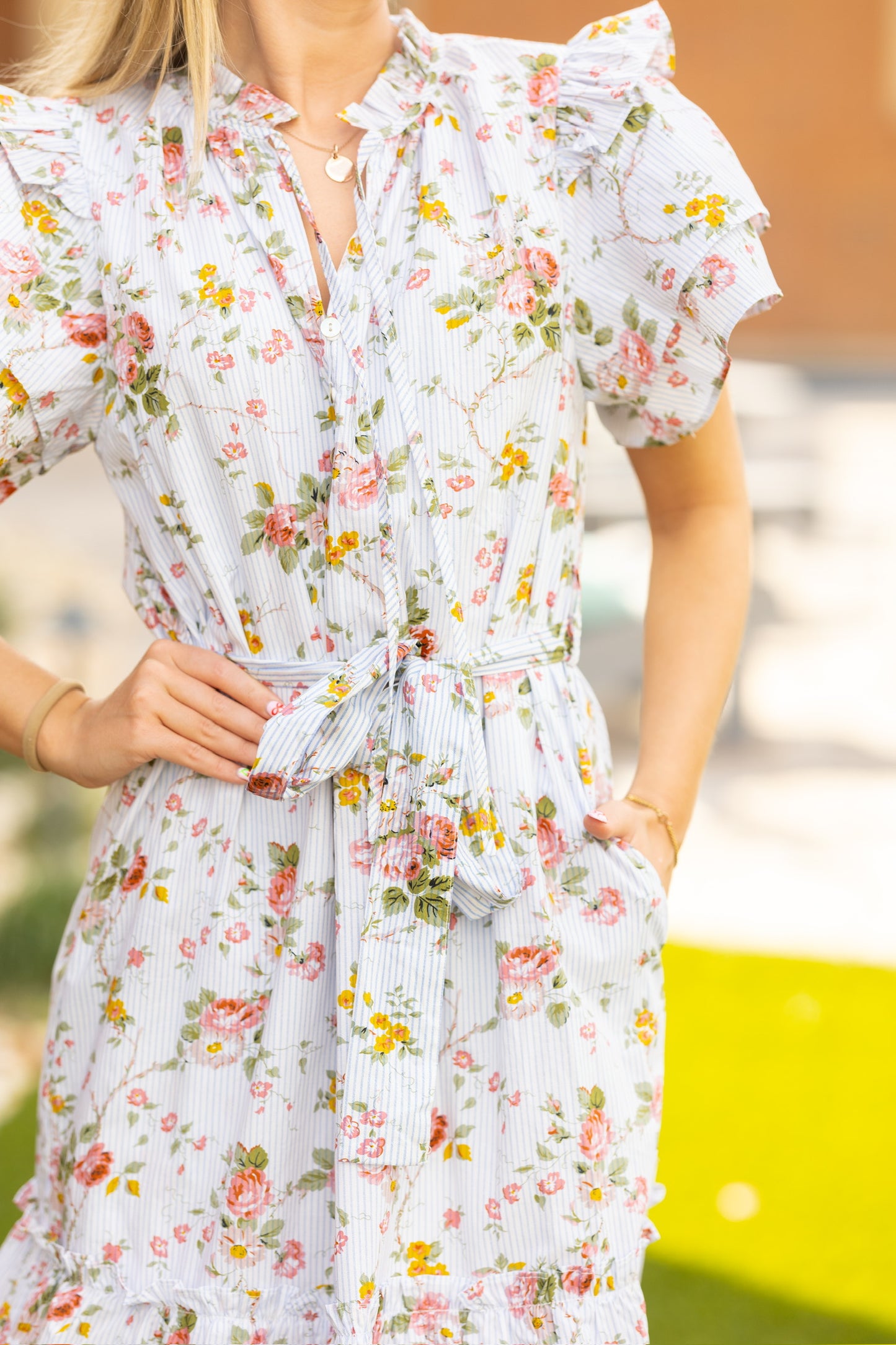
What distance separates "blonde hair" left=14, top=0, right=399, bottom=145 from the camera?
1179 millimetres

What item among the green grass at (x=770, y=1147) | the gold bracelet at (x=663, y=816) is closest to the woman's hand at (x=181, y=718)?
the gold bracelet at (x=663, y=816)

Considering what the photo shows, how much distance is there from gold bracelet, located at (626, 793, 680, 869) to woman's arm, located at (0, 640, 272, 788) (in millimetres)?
351

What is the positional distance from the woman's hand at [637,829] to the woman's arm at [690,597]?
32mm

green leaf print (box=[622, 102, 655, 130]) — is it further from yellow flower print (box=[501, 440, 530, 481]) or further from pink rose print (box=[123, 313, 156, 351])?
pink rose print (box=[123, 313, 156, 351])

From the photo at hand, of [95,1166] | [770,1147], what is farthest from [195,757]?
[770,1147]

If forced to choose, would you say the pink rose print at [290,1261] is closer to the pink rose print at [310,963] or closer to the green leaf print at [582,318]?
the pink rose print at [310,963]

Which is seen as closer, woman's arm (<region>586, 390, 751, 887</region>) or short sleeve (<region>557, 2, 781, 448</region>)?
short sleeve (<region>557, 2, 781, 448</region>)

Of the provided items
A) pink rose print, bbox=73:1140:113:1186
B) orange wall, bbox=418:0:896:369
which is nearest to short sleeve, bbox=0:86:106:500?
pink rose print, bbox=73:1140:113:1186

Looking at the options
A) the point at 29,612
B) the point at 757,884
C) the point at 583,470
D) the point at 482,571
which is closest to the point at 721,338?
the point at 583,470

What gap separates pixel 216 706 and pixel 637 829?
1.23ft

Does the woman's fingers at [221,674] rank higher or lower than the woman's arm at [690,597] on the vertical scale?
lower

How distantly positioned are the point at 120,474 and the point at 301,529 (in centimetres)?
18

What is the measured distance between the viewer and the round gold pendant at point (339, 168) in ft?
3.92

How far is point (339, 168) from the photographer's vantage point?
1.20 m
